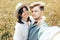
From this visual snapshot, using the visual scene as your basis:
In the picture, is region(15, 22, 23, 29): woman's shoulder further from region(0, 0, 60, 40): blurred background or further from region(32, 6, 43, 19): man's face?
region(32, 6, 43, 19): man's face

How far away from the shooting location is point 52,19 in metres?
1.59

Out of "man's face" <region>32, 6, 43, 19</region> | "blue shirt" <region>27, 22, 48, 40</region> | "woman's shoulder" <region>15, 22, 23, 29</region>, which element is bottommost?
"blue shirt" <region>27, 22, 48, 40</region>

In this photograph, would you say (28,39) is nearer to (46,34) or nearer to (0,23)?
(46,34)

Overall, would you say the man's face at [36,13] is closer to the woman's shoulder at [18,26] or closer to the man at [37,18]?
the man at [37,18]

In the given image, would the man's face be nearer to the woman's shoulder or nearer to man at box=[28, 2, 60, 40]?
man at box=[28, 2, 60, 40]

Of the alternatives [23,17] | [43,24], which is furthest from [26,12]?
[43,24]

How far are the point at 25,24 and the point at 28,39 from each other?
0.42ft

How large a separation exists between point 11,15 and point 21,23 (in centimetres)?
11

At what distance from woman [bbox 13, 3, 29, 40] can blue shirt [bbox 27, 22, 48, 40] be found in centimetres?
A: 3

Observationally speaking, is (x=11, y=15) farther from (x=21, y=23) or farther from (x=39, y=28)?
(x=39, y=28)

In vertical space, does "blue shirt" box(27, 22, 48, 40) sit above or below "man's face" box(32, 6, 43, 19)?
below

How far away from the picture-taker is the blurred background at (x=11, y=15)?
157 cm

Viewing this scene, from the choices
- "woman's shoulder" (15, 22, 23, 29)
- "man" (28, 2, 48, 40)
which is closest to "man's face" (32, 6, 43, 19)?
"man" (28, 2, 48, 40)

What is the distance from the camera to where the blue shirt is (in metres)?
1.57
